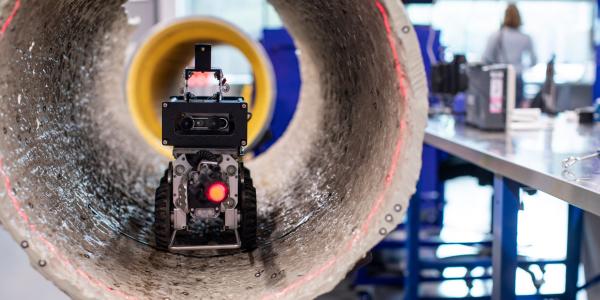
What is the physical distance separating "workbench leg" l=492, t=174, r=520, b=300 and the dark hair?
13.2ft

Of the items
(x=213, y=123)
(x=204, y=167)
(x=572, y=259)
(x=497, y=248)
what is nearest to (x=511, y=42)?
(x=572, y=259)

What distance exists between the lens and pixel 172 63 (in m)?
5.23

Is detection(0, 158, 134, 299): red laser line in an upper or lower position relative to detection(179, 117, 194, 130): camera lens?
lower

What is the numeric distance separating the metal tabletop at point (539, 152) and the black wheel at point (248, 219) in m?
0.92

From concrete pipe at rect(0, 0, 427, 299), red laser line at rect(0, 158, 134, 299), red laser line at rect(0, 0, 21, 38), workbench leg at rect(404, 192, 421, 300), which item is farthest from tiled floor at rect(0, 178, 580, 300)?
red laser line at rect(0, 0, 21, 38)

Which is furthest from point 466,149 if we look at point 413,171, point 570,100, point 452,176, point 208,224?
point 570,100

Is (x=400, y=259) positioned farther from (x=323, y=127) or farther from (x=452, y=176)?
(x=323, y=127)

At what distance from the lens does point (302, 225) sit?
Answer: 8.48 ft

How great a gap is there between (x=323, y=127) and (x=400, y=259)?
198 cm

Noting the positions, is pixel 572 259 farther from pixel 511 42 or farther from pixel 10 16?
pixel 511 42

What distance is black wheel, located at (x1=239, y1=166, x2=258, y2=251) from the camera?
8.96 feet

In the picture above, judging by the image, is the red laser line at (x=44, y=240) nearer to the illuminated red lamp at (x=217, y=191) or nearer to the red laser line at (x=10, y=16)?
the red laser line at (x=10, y=16)

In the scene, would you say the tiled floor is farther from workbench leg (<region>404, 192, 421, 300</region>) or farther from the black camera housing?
the black camera housing

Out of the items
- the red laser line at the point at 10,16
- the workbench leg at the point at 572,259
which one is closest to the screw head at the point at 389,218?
the red laser line at the point at 10,16
